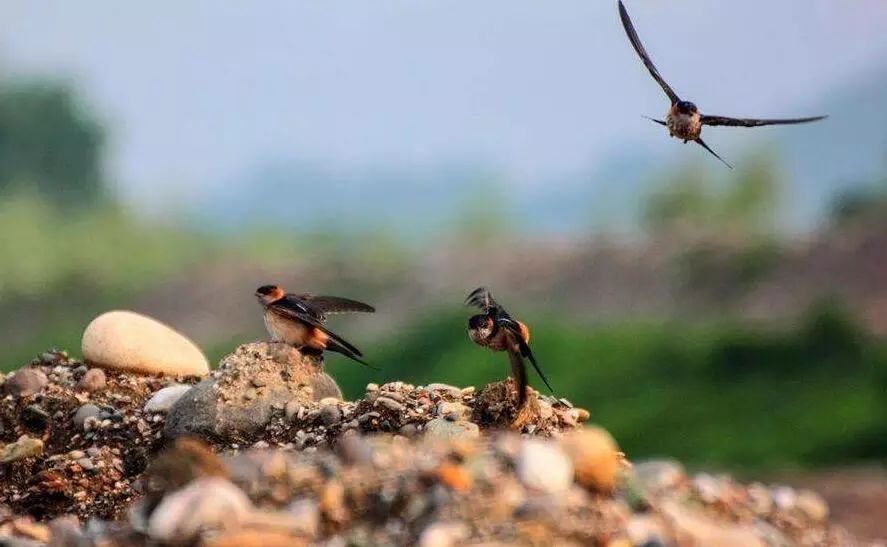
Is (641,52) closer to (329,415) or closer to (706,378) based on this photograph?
(329,415)

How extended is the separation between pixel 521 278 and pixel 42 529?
19.3m

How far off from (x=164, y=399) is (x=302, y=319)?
121cm

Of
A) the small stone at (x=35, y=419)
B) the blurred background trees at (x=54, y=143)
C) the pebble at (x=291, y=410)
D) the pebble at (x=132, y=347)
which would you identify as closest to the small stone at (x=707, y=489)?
the pebble at (x=291, y=410)

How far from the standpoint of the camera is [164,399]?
26.0 feet

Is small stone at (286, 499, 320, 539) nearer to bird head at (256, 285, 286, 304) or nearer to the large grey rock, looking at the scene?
the large grey rock

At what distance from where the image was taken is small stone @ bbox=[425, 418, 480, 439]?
21.2 feet

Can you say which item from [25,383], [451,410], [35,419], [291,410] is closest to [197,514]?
[451,410]

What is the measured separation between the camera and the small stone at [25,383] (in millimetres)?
8461

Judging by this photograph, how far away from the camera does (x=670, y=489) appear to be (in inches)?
220

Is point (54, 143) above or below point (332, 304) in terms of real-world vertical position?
above

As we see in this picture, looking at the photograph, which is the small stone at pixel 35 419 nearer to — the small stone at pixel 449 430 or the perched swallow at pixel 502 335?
the small stone at pixel 449 430

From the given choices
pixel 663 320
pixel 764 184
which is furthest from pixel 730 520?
pixel 764 184

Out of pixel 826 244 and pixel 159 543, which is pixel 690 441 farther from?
pixel 159 543

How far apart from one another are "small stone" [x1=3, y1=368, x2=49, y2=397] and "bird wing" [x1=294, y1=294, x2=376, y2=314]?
84.5 inches
